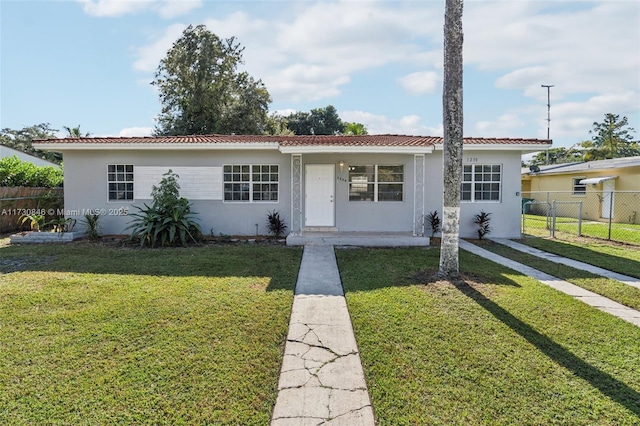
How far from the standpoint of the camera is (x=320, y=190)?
11.0 m

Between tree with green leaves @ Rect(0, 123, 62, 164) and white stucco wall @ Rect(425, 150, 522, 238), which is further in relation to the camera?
tree with green leaves @ Rect(0, 123, 62, 164)

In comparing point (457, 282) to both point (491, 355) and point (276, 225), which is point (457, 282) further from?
point (276, 225)

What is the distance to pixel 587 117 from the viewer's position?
1430 inches

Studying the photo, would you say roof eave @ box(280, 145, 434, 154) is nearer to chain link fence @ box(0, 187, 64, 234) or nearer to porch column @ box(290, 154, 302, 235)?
porch column @ box(290, 154, 302, 235)

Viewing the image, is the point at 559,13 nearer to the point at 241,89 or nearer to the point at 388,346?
the point at 388,346

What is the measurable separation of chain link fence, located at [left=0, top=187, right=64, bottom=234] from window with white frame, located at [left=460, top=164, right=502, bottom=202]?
47.6 feet

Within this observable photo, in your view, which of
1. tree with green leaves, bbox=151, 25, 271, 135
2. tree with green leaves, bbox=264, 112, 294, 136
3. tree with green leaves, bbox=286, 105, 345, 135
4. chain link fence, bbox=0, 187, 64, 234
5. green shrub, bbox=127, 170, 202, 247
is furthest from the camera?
tree with green leaves, bbox=286, 105, 345, 135

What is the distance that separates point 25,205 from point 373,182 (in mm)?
12687

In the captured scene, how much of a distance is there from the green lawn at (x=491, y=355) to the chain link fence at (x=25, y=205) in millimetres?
12995

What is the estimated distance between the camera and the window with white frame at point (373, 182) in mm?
11000

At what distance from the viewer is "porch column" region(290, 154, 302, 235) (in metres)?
10.9

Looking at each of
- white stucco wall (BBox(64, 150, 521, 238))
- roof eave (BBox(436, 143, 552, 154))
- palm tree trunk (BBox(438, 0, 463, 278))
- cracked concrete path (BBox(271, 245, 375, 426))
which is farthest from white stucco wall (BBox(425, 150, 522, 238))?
cracked concrete path (BBox(271, 245, 375, 426))

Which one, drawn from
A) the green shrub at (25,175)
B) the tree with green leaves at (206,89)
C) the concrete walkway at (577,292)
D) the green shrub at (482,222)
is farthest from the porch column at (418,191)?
the tree with green leaves at (206,89)

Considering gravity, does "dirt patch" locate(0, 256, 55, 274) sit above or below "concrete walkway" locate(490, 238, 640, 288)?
above
